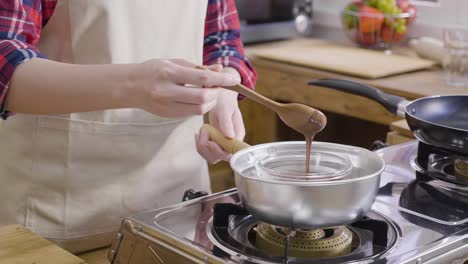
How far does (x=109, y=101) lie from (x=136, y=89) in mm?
66

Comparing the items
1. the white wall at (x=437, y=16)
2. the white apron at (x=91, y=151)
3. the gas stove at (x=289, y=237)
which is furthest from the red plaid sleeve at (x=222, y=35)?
the white wall at (x=437, y=16)

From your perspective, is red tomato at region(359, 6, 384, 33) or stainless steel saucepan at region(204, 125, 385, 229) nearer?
stainless steel saucepan at region(204, 125, 385, 229)

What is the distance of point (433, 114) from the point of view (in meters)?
1.27

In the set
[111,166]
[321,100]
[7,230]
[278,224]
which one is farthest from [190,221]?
[321,100]

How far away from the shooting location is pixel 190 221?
99 cm

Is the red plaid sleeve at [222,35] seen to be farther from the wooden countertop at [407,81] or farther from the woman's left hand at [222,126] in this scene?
the wooden countertop at [407,81]

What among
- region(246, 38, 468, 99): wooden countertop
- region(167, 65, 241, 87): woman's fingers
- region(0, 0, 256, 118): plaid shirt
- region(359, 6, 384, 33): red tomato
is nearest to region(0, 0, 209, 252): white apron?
region(0, 0, 256, 118): plaid shirt

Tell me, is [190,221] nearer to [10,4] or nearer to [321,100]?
[10,4]

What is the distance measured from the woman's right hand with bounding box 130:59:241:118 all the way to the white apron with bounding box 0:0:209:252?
278 millimetres

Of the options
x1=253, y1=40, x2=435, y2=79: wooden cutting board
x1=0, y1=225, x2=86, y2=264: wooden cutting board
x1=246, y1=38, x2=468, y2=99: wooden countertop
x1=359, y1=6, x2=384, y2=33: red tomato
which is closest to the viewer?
x1=0, y1=225, x2=86, y2=264: wooden cutting board

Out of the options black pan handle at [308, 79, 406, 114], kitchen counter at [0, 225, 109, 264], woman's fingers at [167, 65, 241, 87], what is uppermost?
woman's fingers at [167, 65, 241, 87]

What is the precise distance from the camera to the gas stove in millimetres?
896

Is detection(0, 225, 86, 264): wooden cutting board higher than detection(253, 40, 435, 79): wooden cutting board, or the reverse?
detection(0, 225, 86, 264): wooden cutting board

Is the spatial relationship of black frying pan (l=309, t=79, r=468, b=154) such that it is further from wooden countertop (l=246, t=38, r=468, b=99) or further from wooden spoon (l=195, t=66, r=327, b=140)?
wooden countertop (l=246, t=38, r=468, b=99)
